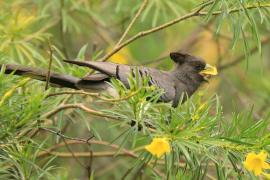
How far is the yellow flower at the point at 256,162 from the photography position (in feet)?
9.64

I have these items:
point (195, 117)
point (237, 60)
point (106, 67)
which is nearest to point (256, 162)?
point (195, 117)

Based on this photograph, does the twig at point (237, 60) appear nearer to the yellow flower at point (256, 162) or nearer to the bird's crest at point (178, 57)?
the bird's crest at point (178, 57)

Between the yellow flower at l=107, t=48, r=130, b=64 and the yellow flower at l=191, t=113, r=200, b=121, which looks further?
the yellow flower at l=107, t=48, r=130, b=64

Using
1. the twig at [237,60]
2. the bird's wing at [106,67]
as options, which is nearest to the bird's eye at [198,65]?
the bird's wing at [106,67]

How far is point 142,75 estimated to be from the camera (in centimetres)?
354

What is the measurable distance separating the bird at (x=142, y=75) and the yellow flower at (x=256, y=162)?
0.56 m

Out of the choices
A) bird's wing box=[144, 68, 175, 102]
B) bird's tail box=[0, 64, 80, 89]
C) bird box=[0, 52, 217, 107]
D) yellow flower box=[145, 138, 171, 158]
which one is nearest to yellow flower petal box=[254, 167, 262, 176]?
yellow flower box=[145, 138, 171, 158]

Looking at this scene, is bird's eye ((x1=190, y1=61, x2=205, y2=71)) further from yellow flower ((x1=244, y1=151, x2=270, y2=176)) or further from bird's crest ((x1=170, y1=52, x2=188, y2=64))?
yellow flower ((x1=244, y1=151, x2=270, y2=176))

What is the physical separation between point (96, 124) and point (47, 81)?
7.07 ft

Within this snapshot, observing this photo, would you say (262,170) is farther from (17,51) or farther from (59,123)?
(17,51)

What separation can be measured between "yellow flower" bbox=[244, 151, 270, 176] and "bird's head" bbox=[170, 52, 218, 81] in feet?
4.04

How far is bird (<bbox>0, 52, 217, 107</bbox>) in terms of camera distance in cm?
354

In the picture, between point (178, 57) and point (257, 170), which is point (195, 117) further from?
point (178, 57)

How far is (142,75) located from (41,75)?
477mm
